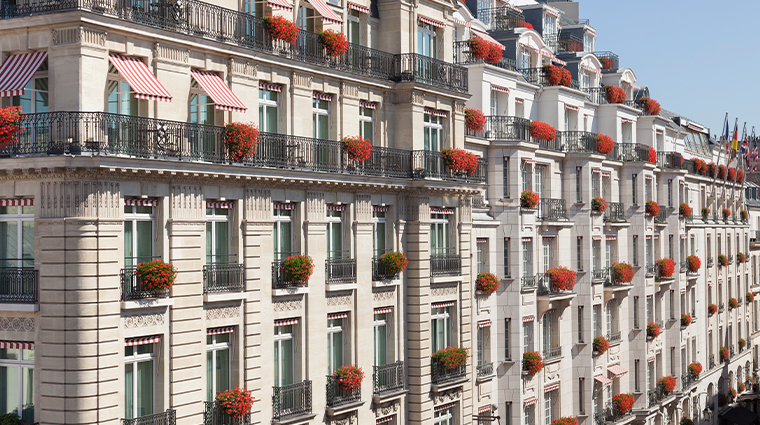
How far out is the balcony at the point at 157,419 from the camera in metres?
24.2

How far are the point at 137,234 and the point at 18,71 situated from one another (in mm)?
4921

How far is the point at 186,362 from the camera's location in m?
25.8

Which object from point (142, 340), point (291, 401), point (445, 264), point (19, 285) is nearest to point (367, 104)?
point (445, 264)

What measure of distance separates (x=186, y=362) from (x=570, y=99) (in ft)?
107

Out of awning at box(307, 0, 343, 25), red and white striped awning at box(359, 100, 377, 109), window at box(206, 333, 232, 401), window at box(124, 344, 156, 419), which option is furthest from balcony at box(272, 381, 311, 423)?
awning at box(307, 0, 343, 25)

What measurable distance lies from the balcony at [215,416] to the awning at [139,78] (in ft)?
27.6

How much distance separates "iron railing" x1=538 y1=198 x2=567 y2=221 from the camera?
48.4 metres

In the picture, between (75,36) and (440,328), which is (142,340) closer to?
(75,36)

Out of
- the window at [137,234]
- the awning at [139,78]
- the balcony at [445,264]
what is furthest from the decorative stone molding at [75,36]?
the balcony at [445,264]

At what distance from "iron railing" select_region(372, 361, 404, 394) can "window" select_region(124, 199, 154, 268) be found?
1158 cm

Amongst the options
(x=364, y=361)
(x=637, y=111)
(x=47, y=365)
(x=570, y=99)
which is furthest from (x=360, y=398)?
(x=637, y=111)

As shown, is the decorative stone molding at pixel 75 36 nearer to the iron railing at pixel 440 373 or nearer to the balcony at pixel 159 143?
the balcony at pixel 159 143

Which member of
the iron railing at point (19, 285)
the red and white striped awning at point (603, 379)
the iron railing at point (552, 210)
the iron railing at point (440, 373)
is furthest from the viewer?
the red and white striped awning at point (603, 379)

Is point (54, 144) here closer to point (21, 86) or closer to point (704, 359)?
point (21, 86)
